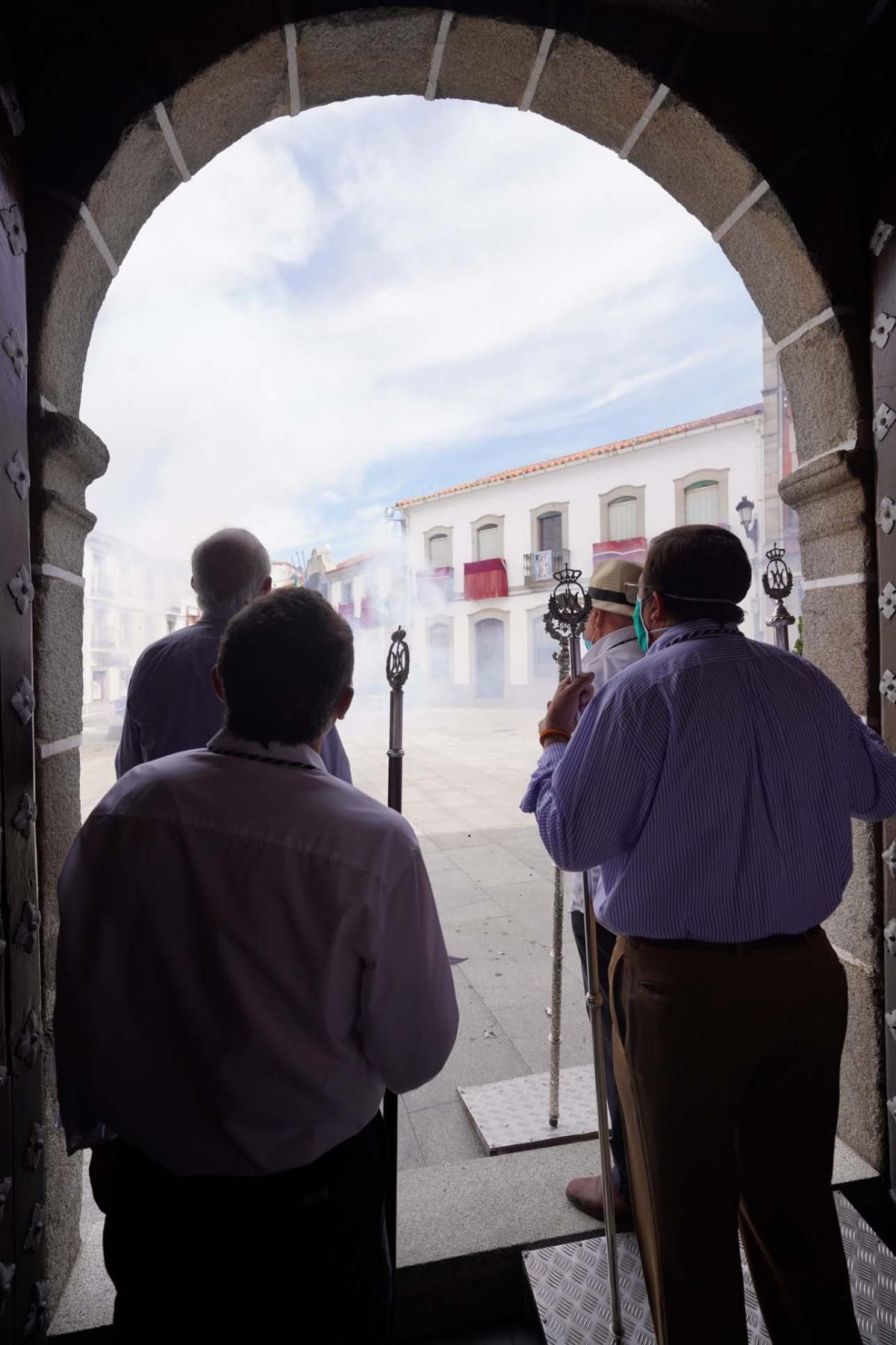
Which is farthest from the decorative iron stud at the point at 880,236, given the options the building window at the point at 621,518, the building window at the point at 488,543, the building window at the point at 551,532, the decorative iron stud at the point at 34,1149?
the building window at the point at 488,543

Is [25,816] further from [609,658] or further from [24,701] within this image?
[609,658]

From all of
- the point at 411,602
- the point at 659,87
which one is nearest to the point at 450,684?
the point at 411,602

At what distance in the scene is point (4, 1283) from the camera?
1688mm

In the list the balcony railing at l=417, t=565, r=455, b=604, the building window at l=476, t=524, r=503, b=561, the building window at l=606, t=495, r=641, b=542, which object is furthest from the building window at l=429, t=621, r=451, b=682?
the building window at l=606, t=495, r=641, b=542

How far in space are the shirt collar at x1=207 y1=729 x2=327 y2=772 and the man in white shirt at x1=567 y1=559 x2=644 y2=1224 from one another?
122cm

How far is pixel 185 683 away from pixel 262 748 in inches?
42.0

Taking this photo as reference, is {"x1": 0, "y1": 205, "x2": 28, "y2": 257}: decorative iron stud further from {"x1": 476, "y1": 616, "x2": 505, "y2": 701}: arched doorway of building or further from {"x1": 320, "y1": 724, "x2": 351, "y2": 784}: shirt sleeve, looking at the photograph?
{"x1": 476, "y1": 616, "x2": 505, "y2": 701}: arched doorway of building

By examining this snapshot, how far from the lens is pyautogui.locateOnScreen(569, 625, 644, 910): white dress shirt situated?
8.38ft

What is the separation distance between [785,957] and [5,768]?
173 cm

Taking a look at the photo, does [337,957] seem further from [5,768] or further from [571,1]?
[571,1]

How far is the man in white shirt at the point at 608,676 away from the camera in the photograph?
2371mm

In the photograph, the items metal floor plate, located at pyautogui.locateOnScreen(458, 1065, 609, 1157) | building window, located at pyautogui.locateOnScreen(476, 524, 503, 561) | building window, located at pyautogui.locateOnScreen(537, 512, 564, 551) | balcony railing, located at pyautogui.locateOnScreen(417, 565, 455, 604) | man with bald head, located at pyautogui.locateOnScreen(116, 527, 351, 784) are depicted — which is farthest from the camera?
balcony railing, located at pyautogui.locateOnScreen(417, 565, 455, 604)

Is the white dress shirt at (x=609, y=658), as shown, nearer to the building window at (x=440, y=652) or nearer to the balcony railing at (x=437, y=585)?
the balcony railing at (x=437, y=585)

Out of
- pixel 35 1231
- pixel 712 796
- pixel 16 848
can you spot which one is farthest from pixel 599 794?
pixel 35 1231
